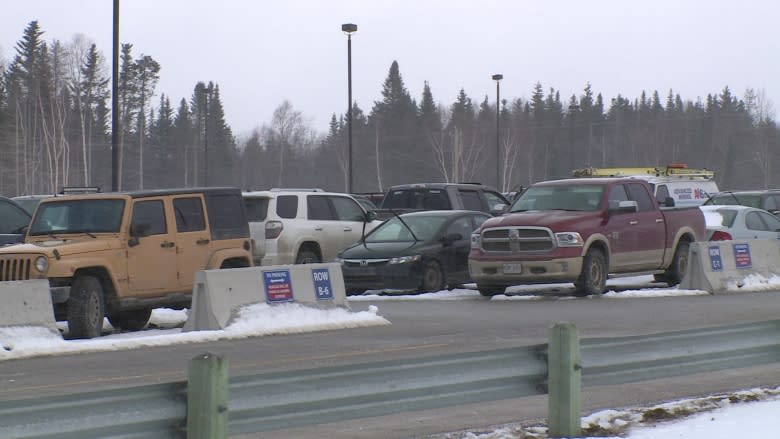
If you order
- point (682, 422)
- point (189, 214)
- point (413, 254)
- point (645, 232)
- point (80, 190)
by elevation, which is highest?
point (80, 190)

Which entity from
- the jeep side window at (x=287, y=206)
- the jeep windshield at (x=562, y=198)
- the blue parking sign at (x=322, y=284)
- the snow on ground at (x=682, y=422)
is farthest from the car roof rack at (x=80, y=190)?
the snow on ground at (x=682, y=422)

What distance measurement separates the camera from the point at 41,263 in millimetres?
14281

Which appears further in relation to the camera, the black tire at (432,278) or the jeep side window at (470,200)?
the jeep side window at (470,200)

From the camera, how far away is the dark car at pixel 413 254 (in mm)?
20500

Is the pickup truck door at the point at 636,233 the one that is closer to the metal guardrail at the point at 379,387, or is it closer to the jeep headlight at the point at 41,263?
the jeep headlight at the point at 41,263

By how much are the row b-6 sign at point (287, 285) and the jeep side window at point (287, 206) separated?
638 cm

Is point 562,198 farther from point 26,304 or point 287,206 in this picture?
point 26,304

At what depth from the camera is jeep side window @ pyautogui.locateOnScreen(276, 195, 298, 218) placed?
72.9ft

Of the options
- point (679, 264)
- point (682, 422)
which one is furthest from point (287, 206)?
point (682, 422)

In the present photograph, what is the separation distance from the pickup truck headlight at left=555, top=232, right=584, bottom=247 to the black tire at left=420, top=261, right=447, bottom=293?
2.47m

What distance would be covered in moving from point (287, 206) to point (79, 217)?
7.09m

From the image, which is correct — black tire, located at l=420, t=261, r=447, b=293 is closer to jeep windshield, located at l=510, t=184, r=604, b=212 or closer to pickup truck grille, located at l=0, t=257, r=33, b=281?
jeep windshield, located at l=510, t=184, r=604, b=212

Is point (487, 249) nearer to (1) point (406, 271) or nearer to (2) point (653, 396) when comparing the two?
(1) point (406, 271)

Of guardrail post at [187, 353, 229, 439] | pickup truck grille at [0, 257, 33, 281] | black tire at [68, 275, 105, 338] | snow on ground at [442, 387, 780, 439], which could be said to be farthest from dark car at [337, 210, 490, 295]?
guardrail post at [187, 353, 229, 439]
